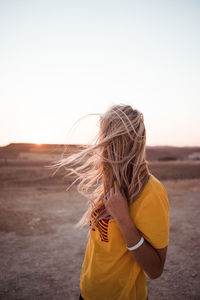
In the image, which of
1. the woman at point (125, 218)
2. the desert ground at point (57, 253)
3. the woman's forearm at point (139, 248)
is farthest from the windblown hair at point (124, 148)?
the desert ground at point (57, 253)

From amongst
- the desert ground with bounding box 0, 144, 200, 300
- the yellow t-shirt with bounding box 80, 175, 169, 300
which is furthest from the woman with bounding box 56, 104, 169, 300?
the desert ground with bounding box 0, 144, 200, 300

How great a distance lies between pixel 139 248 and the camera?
121 cm

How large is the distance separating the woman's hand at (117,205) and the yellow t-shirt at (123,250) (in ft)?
0.25

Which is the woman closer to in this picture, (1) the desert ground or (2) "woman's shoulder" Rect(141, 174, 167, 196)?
(2) "woman's shoulder" Rect(141, 174, 167, 196)

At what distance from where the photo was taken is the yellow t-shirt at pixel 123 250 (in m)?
1.20

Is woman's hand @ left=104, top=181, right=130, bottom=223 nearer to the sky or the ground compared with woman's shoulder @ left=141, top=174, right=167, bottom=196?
nearer to the ground

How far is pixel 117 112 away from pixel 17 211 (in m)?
6.49

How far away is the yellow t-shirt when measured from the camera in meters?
1.20

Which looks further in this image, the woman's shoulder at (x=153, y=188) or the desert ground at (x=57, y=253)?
the desert ground at (x=57, y=253)

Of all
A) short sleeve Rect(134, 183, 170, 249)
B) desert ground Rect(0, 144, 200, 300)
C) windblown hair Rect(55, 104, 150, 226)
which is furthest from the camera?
desert ground Rect(0, 144, 200, 300)

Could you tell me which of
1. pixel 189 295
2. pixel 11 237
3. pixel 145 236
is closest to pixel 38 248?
pixel 11 237

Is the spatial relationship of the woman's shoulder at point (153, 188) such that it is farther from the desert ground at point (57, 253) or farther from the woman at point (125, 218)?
the desert ground at point (57, 253)

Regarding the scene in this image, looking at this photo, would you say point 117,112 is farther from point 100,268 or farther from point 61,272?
point 61,272

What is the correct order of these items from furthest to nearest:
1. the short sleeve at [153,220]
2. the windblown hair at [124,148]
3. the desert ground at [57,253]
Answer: the desert ground at [57,253], the windblown hair at [124,148], the short sleeve at [153,220]
